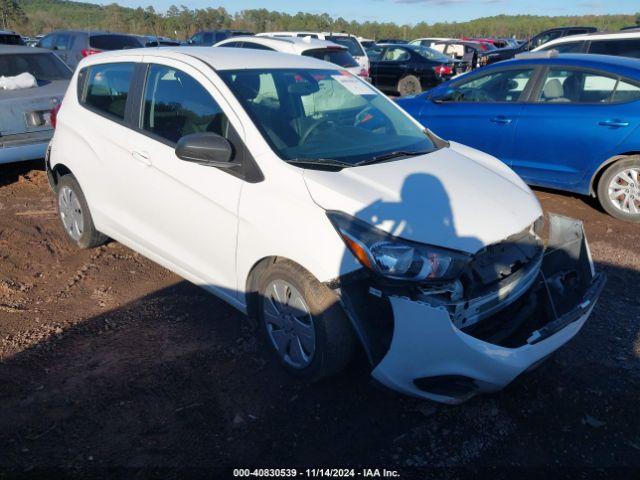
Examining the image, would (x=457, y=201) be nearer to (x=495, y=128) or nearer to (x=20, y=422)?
(x=20, y=422)

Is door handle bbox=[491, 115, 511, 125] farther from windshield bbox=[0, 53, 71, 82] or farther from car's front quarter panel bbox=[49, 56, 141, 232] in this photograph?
windshield bbox=[0, 53, 71, 82]

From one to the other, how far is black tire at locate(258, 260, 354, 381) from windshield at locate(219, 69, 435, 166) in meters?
0.67

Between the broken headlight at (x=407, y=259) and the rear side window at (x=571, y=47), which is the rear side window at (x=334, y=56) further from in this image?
the broken headlight at (x=407, y=259)

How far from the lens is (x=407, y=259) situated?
8.36 ft

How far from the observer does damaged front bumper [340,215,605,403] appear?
2428 millimetres

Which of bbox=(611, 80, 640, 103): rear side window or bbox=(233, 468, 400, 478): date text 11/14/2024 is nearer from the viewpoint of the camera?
bbox=(233, 468, 400, 478): date text 11/14/2024

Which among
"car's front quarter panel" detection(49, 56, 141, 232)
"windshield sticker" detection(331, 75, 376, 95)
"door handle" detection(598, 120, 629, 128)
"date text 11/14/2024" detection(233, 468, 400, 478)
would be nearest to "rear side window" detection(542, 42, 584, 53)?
"door handle" detection(598, 120, 629, 128)

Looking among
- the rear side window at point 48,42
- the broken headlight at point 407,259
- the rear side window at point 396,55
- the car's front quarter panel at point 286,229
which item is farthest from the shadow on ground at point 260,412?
the rear side window at point 48,42

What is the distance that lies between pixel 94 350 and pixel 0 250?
2.11 metres

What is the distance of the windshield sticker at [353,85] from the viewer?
13.1 feet

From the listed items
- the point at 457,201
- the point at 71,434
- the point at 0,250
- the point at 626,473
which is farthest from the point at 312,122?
the point at 0,250

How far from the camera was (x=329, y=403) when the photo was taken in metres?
2.94

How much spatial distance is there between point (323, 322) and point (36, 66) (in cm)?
634

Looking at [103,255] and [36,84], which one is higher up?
[36,84]
